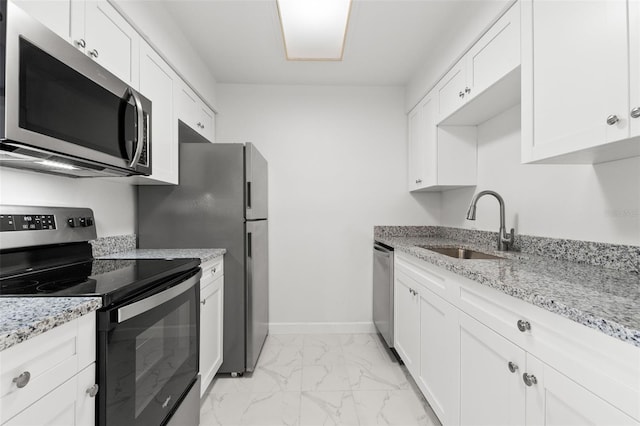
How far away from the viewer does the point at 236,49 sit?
2223mm

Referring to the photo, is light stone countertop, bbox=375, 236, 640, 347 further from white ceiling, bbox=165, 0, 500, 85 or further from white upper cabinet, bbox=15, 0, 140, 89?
white upper cabinet, bbox=15, 0, 140, 89

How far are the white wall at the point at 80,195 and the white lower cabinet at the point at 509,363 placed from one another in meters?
1.92

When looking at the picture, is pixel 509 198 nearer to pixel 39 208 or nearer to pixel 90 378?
pixel 90 378

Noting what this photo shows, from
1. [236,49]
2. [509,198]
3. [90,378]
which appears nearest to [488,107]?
[509,198]

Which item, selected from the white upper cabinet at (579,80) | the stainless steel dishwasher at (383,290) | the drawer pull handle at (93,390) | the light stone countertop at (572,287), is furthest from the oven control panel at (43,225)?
the white upper cabinet at (579,80)

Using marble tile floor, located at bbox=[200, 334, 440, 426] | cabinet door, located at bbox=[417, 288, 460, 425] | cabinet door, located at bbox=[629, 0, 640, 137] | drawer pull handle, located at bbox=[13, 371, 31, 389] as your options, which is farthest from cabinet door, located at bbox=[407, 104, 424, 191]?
drawer pull handle, located at bbox=[13, 371, 31, 389]

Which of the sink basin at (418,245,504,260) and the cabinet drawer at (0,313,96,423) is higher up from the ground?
the sink basin at (418,245,504,260)

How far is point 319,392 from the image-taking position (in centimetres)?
183

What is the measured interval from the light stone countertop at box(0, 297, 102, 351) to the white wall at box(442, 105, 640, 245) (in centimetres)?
196

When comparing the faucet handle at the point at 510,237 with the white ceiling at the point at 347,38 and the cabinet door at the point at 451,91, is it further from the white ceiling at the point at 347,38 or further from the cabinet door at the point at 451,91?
the white ceiling at the point at 347,38


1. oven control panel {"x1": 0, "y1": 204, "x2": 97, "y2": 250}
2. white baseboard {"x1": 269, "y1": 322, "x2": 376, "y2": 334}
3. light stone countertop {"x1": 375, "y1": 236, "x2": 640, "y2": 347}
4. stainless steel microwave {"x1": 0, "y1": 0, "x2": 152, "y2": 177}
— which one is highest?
stainless steel microwave {"x1": 0, "y1": 0, "x2": 152, "y2": 177}

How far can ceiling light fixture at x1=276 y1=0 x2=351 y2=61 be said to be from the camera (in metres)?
1.61

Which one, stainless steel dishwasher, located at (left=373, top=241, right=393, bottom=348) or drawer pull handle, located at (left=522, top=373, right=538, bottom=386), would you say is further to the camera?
stainless steel dishwasher, located at (left=373, top=241, right=393, bottom=348)

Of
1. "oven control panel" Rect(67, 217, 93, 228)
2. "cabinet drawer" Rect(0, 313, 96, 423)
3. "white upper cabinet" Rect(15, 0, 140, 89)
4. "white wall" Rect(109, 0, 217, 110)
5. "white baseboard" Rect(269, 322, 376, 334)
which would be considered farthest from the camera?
"white baseboard" Rect(269, 322, 376, 334)
